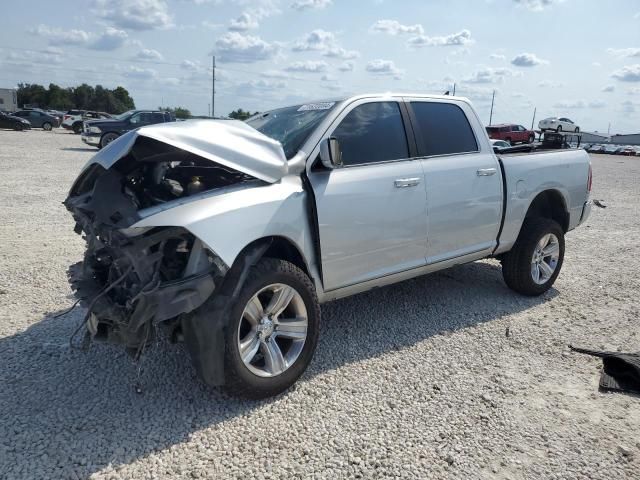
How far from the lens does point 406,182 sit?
4.14 meters

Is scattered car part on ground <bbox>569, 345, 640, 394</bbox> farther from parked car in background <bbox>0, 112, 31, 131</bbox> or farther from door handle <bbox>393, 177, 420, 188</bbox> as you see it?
parked car in background <bbox>0, 112, 31, 131</bbox>

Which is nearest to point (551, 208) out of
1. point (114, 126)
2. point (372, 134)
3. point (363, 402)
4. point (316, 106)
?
point (372, 134)

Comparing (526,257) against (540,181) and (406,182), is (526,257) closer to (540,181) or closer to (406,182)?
(540,181)

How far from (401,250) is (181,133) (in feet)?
6.42

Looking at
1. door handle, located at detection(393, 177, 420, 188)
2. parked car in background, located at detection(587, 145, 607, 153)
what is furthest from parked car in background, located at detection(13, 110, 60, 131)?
parked car in background, located at detection(587, 145, 607, 153)

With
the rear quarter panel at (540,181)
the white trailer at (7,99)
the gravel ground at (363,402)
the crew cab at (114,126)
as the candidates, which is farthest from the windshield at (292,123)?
the white trailer at (7,99)

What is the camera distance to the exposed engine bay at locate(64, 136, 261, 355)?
2.96 m

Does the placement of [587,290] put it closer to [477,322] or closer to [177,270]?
[477,322]

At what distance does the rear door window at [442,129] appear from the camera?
177 inches

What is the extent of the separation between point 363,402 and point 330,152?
1681mm

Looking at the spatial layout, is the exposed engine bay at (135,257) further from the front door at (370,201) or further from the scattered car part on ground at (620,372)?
the scattered car part on ground at (620,372)

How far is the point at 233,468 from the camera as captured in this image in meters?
2.76

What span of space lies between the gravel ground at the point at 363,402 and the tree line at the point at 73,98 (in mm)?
90486

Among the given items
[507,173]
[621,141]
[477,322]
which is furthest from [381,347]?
[621,141]
